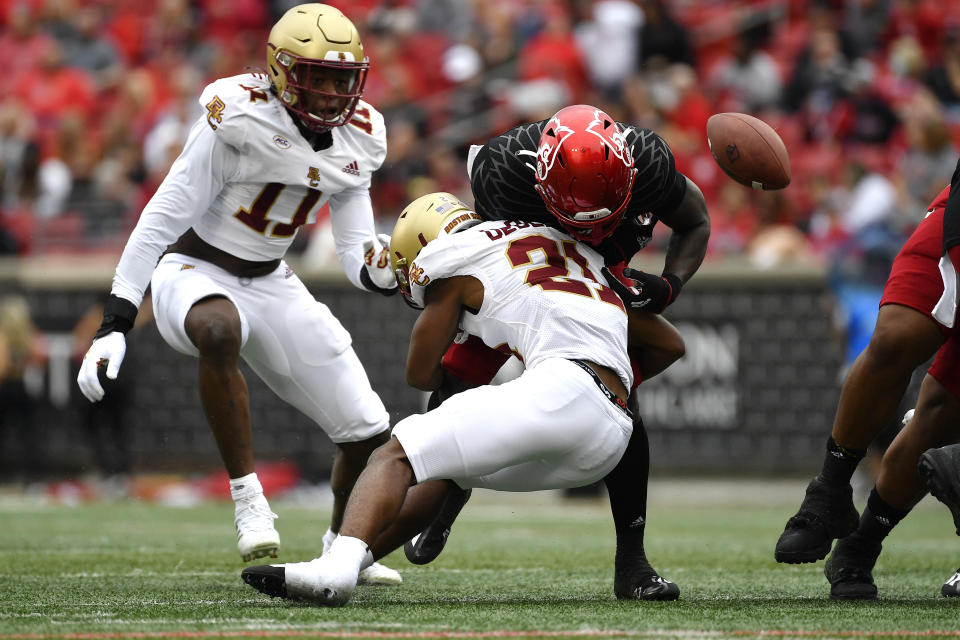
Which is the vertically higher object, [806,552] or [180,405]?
[806,552]

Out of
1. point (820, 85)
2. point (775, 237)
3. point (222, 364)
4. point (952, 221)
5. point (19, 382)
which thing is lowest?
point (19, 382)

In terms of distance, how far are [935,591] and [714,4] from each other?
8586 millimetres

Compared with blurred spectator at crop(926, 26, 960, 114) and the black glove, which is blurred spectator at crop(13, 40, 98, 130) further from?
the black glove

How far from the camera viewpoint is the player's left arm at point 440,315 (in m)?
3.95

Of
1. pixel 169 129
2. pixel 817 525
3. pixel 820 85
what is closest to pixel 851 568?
pixel 817 525

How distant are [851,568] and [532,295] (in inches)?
55.7

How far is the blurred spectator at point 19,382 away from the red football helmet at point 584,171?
727 centimetres

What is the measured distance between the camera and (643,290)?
4.24 m

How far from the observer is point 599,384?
3814 mm

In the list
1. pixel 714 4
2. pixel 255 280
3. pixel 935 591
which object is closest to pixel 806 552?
pixel 935 591

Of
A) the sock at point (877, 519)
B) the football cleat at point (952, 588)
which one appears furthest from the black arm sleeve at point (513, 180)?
the football cleat at point (952, 588)

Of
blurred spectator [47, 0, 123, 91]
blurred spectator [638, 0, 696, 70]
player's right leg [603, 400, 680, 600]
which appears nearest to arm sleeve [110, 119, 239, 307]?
player's right leg [603, 400, 680, 600]

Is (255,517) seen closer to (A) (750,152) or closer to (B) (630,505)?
(B) (630,505)

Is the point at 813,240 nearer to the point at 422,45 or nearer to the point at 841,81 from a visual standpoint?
the point at 841,81
